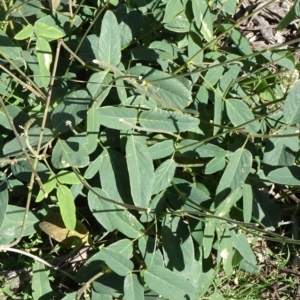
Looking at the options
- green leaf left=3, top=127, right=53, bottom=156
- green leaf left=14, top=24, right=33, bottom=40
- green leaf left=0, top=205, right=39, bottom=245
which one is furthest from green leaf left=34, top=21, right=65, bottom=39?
green leaf left=0, top=205, right=39, bottom=245

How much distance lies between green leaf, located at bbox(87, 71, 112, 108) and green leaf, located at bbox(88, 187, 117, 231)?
0.27 metres

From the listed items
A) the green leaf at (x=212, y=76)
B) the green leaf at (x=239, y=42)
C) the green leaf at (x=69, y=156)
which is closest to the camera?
the green leaf at (x=69, y=156)

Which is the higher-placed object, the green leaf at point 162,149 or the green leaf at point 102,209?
the green leaf at point 162,149

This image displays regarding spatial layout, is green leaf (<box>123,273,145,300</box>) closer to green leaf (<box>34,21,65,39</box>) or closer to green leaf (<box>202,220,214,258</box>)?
green leaf (<box>202,220,214,258</box>)

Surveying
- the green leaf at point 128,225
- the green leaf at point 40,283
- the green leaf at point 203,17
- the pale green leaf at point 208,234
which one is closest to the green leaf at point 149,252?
the green leaf at point 128,225

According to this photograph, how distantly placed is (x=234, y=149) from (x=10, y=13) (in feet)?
2.47

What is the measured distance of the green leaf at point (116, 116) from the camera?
1394 mm

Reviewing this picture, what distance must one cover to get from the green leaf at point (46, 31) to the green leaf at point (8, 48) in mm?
91

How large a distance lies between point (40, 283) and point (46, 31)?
784 millimetres

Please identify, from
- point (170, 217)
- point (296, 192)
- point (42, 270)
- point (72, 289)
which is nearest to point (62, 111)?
point (170, 217)

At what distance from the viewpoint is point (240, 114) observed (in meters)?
1.53

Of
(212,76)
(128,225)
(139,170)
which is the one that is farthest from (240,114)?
(128,225)

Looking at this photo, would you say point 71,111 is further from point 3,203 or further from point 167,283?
point 167,283

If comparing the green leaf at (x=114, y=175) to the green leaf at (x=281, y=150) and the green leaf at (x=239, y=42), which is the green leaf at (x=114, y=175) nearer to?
the green leaf at (x=281, y=150)
